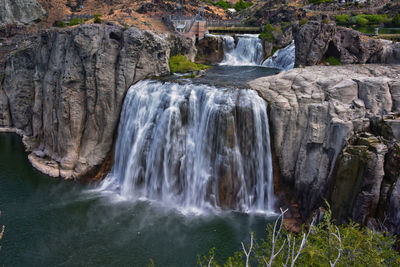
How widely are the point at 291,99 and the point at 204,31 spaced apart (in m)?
31.8

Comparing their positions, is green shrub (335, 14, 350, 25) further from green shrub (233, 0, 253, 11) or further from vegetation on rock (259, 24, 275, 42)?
green shrub (233, 0, 253, 11)

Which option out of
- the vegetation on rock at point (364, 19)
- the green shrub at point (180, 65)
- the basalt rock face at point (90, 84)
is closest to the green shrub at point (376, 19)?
the vegetation on rock at point (364, 19)

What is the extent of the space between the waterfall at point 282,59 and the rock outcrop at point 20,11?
142ft

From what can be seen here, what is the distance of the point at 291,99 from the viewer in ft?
68.0

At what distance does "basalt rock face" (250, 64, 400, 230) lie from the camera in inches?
612

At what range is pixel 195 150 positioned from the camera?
2178 cm

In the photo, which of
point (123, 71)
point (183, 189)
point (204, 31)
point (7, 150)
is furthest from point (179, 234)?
point (204, 31)

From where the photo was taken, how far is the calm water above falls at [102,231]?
16.4 meters

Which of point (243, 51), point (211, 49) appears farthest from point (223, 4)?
point (243, 51)

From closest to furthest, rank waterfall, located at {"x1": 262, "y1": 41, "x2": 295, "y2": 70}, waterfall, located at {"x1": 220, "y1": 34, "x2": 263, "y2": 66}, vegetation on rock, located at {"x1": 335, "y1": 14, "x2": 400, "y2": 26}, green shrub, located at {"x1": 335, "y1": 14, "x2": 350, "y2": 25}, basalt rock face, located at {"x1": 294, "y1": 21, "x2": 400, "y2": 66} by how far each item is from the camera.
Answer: basalt rock face, located at {"x1": 294, "y1": 21, "x2": 400, "y2": 66} < waterfall, located at {"x1": 262, "y1": 41, "x2": 295, "y2": 70} < waterfall, located at {"x1": 220, "y1": 34, "x2": 263, "y2": 66} < vegetation on rock, located at {"x1": 335, "y1": 14, "x2": 400, "y2": 26} < green shrub, located at {"x1": 335, "y1": 14, "x2": 350, "y2": 25}

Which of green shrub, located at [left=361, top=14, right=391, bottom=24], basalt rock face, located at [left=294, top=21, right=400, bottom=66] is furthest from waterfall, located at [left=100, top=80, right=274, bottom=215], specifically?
green shrub, located at [left=361, top=14, right=391, bottom=24]

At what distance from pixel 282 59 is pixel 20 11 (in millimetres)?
46217

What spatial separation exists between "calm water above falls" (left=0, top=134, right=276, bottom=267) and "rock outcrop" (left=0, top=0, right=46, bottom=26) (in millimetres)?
44140

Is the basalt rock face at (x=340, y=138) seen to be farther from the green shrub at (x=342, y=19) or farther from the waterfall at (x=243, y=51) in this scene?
the green shrub at (x=342, y=19)
